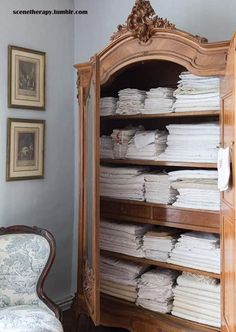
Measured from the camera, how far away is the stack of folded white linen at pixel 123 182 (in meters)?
2.54

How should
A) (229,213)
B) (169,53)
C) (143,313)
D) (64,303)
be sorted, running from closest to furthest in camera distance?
1. (229,213)
2. (169,53)
3. (143,313)
4. (64,303)

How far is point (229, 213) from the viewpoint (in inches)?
72.6

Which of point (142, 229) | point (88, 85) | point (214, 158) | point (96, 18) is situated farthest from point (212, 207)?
point (96, 18)

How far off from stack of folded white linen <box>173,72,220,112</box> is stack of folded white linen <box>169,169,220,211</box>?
365 mm

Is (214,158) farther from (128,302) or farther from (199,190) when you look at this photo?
(128,302)

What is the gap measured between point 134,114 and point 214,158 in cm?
61

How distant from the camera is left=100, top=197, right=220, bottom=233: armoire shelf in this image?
2.20m

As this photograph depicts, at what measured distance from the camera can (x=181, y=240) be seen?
7.77 ft

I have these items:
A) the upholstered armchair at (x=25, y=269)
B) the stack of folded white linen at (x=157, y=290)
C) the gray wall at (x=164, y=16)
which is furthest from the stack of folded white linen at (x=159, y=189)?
the gray wall at (x=164, y=16)

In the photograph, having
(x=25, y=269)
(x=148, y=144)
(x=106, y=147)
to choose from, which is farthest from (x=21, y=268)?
(x=148, y=144)

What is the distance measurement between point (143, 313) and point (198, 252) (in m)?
0.52

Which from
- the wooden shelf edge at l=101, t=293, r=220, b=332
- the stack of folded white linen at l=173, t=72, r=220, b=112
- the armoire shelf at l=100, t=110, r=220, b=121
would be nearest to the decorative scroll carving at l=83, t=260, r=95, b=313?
the wooden shelf edge at l=101, t=293, r=220, b=332

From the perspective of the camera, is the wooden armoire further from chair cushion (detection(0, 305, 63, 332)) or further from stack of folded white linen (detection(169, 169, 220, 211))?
chair cushion (detection(0, 305, 63, 332))

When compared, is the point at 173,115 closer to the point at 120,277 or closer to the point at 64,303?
the point at 120,277
